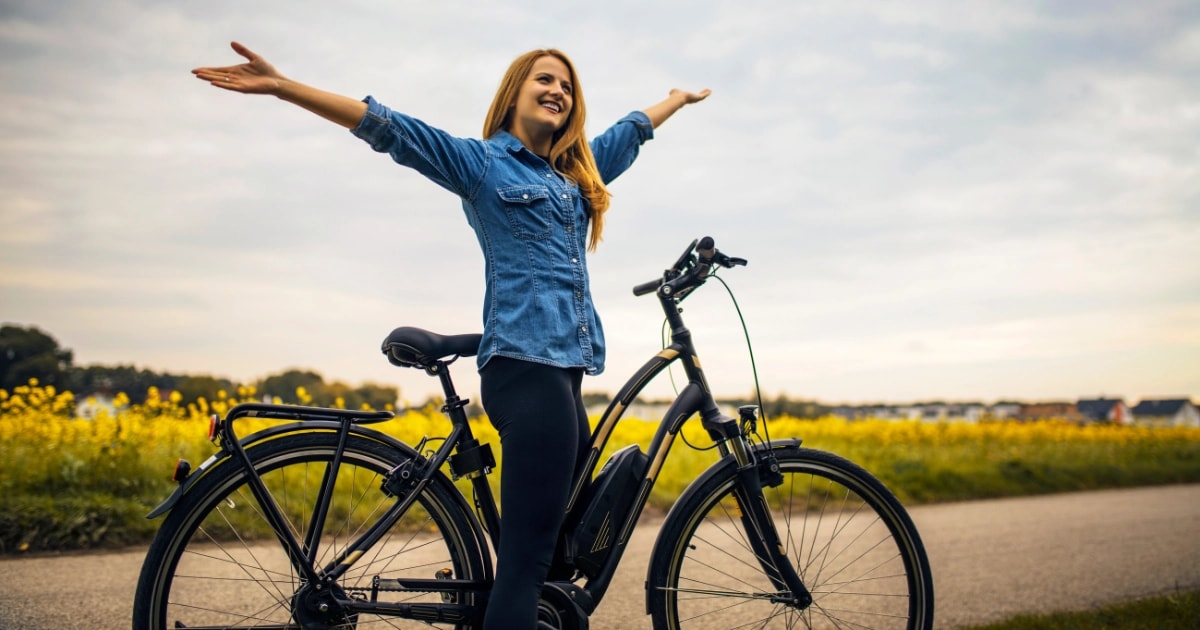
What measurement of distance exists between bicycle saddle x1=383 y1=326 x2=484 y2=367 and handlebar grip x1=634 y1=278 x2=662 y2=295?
0.61m

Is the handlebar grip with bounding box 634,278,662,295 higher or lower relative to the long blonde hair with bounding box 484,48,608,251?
lower

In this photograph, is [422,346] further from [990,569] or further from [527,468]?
[990,569]

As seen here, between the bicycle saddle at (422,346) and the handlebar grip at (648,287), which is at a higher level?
the handlebar grip at (648,287)

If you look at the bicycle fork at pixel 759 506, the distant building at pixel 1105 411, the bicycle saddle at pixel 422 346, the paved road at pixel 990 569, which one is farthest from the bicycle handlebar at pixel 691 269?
the distant building at pixel 1105 411

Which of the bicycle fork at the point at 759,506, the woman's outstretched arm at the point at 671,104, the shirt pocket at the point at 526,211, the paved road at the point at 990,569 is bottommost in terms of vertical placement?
the paved road at the point at 990,569

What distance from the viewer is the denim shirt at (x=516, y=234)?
243cm

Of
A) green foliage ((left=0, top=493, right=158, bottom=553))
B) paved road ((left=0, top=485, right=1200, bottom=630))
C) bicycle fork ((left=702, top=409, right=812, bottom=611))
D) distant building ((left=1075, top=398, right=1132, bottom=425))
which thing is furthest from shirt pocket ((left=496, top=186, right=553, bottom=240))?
distant building ((left=1075, top=398, right=1132, bottom=425))

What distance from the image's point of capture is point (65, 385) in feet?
25.9

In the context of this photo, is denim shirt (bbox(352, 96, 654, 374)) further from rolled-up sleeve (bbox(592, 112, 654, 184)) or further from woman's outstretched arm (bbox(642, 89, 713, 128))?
woman's outstretched arm (bbox(642, 89, 713, 128))

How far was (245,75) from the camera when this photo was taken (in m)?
2.21

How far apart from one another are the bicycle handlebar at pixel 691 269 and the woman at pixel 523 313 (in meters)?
0.31

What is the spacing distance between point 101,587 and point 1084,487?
1011cm

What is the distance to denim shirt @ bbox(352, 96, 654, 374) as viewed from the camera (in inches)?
95.6

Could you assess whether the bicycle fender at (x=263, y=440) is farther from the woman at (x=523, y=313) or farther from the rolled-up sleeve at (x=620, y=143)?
the rolled-up sleeve at (x=620, y=143)
